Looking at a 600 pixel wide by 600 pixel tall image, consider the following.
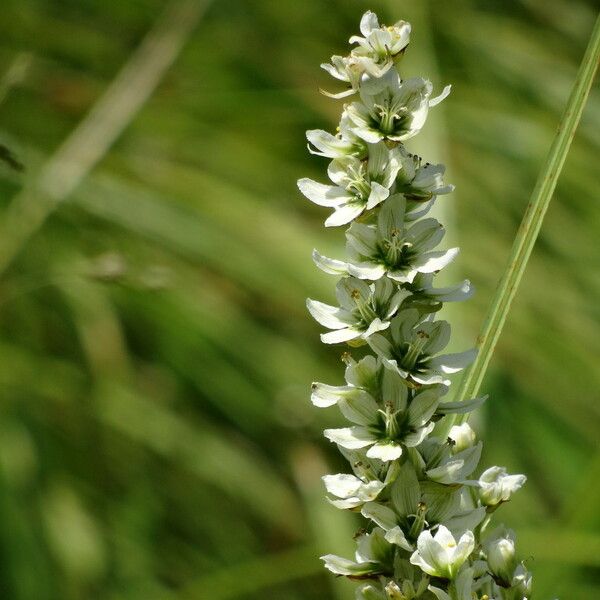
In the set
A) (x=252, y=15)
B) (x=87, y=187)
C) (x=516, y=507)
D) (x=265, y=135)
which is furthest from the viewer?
(x=252, y=15)

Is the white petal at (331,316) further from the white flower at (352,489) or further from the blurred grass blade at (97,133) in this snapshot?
the blurred grass blade at (97,133)

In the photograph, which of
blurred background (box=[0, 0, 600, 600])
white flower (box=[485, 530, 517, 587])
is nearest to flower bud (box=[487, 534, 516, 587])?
white flower (box=[485, 530, 517, 587])

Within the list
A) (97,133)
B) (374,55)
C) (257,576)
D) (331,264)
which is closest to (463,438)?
(331,264)

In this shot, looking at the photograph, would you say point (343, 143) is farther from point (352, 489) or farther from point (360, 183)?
point (352, 489)

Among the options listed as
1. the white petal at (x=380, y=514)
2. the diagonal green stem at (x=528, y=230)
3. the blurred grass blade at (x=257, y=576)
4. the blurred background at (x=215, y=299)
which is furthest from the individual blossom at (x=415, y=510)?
the blurred background at (x=215, y=299)

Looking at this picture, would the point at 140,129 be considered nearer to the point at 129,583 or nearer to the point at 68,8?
the point at 68,8

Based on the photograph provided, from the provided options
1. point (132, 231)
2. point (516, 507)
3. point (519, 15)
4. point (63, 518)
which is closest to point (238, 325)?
point (132, 231)
